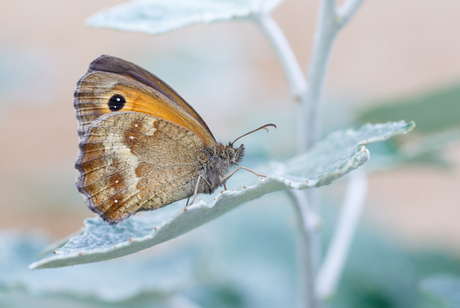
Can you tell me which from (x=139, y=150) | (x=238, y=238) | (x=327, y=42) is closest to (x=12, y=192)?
(x=238, y=238)

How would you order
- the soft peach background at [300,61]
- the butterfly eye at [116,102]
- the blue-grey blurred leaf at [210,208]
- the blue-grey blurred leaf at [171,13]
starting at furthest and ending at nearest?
the soft peach background at [300,61] → the butterfly eye at [116,102] → the blue-grey blurred leaf at [171,13] → the blue-grey blurred leaf at [210,208]

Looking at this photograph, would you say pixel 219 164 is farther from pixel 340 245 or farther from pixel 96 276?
pixel 96 276

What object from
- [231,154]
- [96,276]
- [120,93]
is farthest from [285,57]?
[96,276]

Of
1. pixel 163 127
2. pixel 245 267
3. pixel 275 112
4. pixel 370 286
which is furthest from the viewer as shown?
pixel 275 112

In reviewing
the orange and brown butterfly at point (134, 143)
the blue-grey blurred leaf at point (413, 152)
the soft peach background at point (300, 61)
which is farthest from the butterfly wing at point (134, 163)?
the soft peach background at point (300, 61)

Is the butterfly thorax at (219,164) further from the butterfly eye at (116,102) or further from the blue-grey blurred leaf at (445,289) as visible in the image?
the blue-grey blurred leaf at (445,289)

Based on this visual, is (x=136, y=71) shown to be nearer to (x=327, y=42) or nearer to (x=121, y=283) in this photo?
(x=327, y=42)

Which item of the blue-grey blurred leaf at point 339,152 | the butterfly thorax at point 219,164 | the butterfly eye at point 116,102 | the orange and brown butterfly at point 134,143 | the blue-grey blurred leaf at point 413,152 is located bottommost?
the blue-grey blurred leaf at point 413,152
